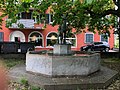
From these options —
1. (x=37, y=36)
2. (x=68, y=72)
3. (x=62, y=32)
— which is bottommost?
(x=68, y=72)

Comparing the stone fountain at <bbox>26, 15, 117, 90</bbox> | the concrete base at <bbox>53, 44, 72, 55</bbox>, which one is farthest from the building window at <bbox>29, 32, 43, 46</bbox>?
the stone fountain at <bbox>26, 15, 117, 90</bbox>

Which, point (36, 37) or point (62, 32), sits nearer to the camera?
point (62, 32)

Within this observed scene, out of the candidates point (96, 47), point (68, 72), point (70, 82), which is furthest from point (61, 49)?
point (96, 47)

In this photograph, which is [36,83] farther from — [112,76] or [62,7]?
[62,7]

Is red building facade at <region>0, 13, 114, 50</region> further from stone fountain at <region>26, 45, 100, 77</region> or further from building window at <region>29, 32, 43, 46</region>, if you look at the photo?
stone fountain at <region>26, 45, 100, 77</region>

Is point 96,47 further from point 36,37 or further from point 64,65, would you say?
point 64,65

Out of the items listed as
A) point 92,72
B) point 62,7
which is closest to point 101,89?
point 92,72

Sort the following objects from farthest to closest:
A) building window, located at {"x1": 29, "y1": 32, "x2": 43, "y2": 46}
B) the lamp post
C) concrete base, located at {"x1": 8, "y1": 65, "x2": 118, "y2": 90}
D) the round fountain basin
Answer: building window, located at {"x1": 29, "y1": 32, "x2": 43, "y2": 46} < the lamp post < the round fountain basin < concrete base, located at {"x1": 8, "y1": 65, "x2": 118, "y2": 90}

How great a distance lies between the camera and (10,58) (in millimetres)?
19094

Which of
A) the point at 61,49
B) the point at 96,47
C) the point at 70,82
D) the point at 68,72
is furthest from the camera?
the point at 96,47

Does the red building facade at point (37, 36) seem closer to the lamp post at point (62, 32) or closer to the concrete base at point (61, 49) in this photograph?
the lamp post at point (62, 32)

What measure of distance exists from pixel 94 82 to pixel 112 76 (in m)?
1.41

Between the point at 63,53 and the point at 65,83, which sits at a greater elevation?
the point at 63,53

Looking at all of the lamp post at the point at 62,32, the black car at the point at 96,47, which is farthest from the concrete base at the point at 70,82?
the black car at the point at 96,47
